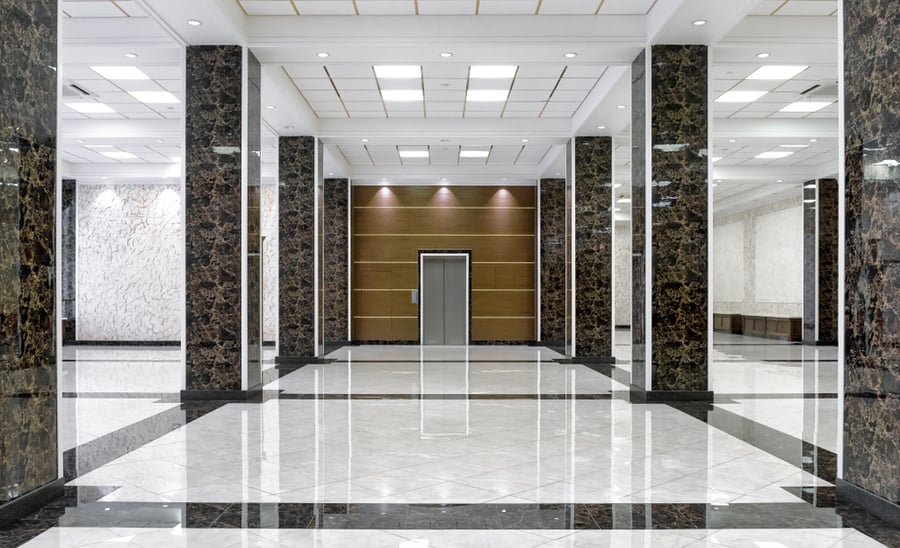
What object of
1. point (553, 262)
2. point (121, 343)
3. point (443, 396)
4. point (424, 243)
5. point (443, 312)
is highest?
point (424, 243)

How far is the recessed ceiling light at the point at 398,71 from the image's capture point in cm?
1148

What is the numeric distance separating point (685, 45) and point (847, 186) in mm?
5171

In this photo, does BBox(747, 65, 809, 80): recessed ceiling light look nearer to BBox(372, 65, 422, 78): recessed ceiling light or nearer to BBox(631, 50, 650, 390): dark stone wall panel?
BBox(631, 50, 650, 390): dark stone wall panel

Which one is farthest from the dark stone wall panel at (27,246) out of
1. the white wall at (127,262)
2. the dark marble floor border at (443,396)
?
the white wall at (127,262)

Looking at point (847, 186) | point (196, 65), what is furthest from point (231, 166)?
point (847, 186)

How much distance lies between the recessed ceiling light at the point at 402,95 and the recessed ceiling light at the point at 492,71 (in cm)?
142

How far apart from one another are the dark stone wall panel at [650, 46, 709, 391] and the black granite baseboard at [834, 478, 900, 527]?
430cm

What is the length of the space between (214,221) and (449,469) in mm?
5489

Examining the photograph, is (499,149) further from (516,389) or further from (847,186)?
(847,186)

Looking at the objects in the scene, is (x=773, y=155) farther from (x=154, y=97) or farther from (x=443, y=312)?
(x=154, y=97)

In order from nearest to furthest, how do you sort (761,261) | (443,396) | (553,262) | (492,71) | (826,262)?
(443,396) → (492,71) → (553,262) → (826,262) → (761,261)

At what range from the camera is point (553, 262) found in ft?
66.7

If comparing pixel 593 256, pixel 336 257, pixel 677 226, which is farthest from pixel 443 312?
pixel 677 226

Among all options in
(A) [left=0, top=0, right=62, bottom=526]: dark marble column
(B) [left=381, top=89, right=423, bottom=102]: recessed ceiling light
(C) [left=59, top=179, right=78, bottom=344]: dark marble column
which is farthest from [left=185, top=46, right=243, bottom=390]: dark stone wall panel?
(C) [left=59, top=179, right=78, bottom=344]: dark marble column
